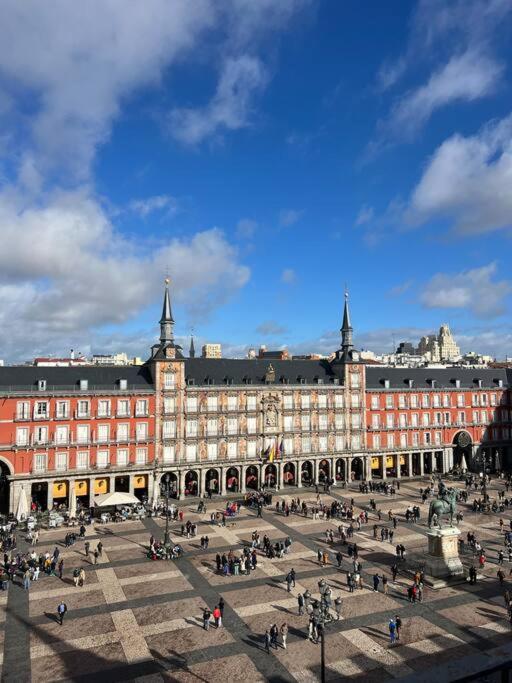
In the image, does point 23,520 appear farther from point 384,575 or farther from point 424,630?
point 424,630

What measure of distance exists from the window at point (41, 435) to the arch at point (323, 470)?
3773 centimetres

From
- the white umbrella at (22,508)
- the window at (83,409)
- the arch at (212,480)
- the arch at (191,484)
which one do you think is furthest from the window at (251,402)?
the white umbrella at (22,508)

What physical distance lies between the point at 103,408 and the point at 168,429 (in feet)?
28.3

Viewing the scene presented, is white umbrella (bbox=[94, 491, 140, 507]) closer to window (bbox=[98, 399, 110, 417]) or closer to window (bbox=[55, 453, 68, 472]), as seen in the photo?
window (bbox=[55, 453, 68, 472])

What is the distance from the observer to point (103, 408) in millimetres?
61781

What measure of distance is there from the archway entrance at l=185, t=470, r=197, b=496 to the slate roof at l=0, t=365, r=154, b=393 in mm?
12757

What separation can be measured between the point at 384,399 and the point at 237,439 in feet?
80.9

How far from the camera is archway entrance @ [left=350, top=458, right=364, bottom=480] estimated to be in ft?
253

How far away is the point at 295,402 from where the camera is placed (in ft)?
238

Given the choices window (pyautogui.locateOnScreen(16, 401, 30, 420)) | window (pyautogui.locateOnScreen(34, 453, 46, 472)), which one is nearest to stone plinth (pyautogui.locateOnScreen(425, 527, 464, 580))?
window (pyautogui.locateOnScreen(34, 453, 46, 472))

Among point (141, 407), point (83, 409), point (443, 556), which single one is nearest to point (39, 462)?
point (83, 409)

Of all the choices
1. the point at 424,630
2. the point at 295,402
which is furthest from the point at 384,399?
the point at 424,630

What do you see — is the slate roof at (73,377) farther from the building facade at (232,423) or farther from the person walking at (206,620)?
the person walking at (206,620)

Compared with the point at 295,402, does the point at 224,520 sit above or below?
below
